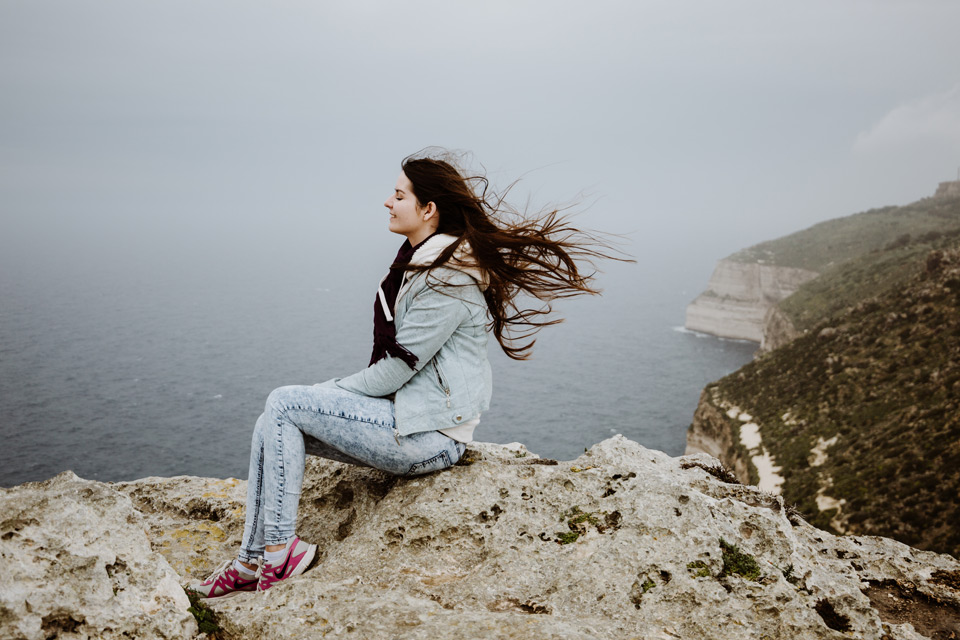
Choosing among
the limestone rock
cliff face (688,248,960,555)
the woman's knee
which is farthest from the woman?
cliff face (688,248,960,555)

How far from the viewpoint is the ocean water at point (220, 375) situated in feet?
226

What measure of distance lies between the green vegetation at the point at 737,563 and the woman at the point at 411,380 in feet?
7.05

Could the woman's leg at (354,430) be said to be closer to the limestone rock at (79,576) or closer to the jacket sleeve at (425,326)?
the jacket sleeve at (425,326)

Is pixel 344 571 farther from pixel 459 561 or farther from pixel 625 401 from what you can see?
pixel 625 401

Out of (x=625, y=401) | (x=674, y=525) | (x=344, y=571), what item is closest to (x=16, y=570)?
(x=344, y=571)

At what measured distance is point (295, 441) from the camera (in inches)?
204

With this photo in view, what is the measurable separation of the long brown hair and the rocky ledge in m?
1.56

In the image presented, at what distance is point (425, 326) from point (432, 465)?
1.31m

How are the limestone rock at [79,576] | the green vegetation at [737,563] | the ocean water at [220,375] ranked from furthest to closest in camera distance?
1. the ocean water at [220,375]
2. the green vegetation at [737,563]
3. the limestone rock at [79,576]

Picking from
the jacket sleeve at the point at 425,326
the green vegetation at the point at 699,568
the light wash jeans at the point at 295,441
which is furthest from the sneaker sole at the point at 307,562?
the green vegetation at the point at 699,568

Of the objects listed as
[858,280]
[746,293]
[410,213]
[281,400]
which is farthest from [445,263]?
[746,293]

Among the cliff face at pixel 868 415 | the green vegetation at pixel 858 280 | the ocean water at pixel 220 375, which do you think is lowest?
the ocean water at pixel 220 375

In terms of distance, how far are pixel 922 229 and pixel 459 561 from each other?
13413 centimetres

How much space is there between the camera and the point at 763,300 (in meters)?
126
